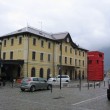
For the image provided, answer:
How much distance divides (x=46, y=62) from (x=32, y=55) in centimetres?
539

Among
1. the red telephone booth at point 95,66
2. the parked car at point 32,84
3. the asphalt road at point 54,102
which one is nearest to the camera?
the asphalt road at point 54,102

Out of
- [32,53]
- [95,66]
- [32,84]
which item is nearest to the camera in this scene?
[32,84]

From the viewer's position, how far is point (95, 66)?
73438mm

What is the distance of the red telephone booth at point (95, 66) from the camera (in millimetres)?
71500

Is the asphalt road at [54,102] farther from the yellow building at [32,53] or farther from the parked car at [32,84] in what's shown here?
the yellow building at [32,53]

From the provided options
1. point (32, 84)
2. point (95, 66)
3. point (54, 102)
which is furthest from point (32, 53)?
point (54, 102)

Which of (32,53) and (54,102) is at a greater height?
(32,53)

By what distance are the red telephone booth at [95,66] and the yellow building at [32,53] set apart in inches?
406

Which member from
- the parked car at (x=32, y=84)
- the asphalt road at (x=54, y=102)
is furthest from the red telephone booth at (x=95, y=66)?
the asphalt road at (x=54, y=102)

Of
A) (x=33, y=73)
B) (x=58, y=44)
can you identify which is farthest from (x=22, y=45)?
(x=58, y=44)

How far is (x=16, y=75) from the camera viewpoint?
174 ft

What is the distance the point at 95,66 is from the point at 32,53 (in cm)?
2717

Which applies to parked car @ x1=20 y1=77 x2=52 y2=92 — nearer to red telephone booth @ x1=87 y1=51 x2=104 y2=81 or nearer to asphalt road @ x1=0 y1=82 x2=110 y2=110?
asphalt road @ x1=0 y1=82 x2=110 y2=110

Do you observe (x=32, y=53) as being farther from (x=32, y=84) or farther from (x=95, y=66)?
(x=95, y=66)
